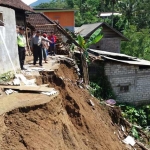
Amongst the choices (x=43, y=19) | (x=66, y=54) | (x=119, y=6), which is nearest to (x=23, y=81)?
(x=66, y=54)

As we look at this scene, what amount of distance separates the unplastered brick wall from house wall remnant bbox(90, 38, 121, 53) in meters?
8.54

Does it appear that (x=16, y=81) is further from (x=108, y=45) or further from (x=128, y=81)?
(x=108, y=45)

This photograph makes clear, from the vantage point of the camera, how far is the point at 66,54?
14.9m

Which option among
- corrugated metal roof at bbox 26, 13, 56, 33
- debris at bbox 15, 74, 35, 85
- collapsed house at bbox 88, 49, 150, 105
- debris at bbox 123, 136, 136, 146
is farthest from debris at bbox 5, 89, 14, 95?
corrugated metal roof at bbox 26, 13, 56, 33

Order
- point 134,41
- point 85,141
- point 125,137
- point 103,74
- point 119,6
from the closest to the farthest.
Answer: point 85,141
point 125,137
point 103,74
point 134,41
point 119,6

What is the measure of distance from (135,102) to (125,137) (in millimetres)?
5382

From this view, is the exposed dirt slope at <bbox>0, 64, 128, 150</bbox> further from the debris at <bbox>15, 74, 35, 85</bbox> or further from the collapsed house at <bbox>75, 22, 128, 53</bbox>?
the collapsed house at <bbox>75, 22, 128, 53</bbox>

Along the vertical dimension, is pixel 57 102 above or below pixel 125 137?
above

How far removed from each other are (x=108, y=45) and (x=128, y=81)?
9.13m

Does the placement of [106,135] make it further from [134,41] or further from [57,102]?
[134,41]

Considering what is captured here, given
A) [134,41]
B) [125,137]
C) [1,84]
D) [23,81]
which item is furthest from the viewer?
[134,41]

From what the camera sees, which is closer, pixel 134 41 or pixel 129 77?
pixel 129 77

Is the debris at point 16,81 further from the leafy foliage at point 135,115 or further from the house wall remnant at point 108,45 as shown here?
the house wall remnant at point 108,45

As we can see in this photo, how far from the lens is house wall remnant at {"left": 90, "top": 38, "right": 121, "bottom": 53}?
23281 millimetres
